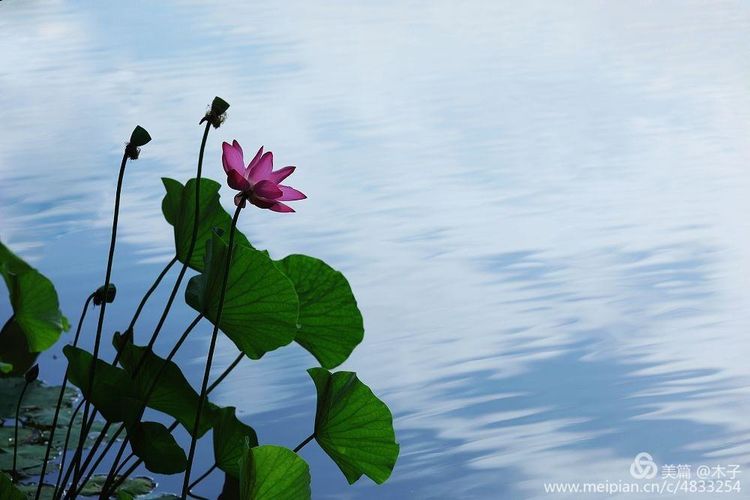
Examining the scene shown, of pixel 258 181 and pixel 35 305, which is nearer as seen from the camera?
pixel 258 181

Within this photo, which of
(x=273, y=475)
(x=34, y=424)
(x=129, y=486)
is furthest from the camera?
(x=34, y=424)

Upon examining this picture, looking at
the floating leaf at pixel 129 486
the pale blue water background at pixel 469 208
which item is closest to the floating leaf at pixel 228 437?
the floating leaf at pixel 129 486

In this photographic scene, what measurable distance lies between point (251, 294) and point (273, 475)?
15 centimetres

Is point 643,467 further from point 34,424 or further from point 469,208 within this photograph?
point 469,208

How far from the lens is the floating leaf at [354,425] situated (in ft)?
3.12

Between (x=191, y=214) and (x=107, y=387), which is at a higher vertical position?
(x=191, y=214)

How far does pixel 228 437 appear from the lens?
3.22ft

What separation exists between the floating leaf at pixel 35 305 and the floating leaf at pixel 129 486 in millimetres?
252

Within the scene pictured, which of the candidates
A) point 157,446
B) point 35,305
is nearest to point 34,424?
point 35,305

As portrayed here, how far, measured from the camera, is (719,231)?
98.9 inches

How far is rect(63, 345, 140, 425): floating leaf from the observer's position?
0.90 meters

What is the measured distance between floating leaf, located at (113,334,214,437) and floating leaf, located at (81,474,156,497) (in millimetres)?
427

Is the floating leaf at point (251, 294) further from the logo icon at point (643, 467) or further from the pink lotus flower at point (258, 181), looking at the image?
the logo icon at point (643, 467)

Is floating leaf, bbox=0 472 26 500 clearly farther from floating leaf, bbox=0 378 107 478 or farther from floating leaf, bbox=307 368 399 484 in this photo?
floating leaf, bbox=0 378 107 478
